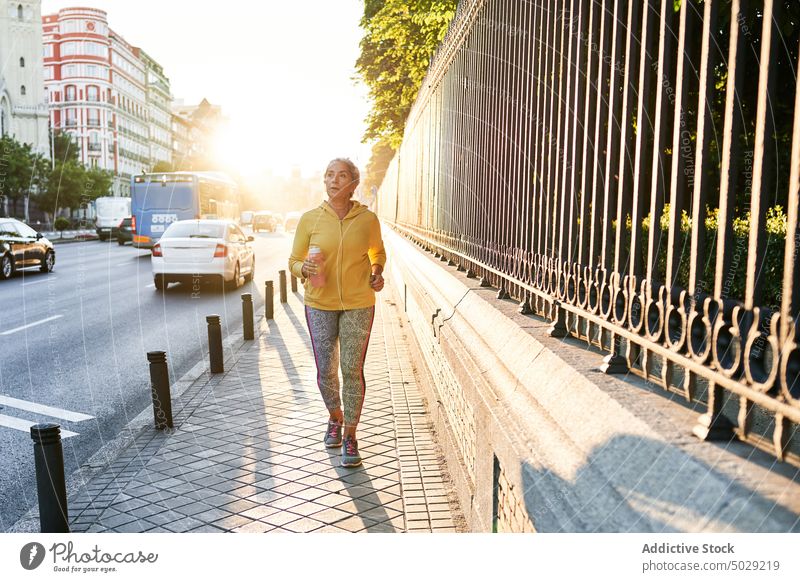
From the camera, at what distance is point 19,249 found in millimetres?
20109

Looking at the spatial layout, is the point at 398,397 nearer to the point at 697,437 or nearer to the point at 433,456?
the point at 433,456

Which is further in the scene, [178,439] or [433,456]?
[178,439]

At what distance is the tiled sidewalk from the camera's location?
4.07m

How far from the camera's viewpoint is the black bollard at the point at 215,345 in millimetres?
8055

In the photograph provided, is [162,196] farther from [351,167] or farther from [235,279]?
[351,167]

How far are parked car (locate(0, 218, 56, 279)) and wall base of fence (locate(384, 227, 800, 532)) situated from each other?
1818cm

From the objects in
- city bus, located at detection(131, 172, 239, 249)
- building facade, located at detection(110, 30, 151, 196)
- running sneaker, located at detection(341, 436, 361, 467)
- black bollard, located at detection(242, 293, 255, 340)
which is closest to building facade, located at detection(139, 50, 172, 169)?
building facade, located at detection(110, 30, 151, 196)

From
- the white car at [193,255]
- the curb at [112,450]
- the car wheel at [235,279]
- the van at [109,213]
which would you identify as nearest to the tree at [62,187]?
the van at [109,213]

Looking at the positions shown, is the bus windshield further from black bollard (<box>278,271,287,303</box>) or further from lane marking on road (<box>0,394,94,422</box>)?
lane marking on road (<box>0,394,94,422</box>)

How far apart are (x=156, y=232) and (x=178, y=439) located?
2561 cm

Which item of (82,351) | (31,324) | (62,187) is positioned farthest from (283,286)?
(62,187)

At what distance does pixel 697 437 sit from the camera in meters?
1.92

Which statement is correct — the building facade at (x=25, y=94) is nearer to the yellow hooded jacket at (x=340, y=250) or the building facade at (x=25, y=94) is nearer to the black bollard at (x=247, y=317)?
the black bollard at (x=247, y=317)
